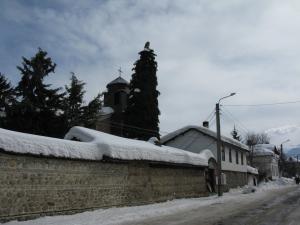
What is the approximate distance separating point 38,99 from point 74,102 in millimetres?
5013

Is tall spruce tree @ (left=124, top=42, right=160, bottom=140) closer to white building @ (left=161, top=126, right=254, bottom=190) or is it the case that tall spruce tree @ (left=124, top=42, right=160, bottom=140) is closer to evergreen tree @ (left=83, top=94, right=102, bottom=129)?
white building @ (left=161, top=126, right=254, bottom=190)

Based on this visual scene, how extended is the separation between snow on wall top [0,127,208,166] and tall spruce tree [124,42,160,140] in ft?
50.3

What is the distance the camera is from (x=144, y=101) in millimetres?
43688

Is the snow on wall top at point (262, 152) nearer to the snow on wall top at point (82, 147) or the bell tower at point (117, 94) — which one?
the bell tower at point (117, 94)

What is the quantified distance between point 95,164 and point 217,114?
1727cm

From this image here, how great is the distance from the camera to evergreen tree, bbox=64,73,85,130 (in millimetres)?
37125

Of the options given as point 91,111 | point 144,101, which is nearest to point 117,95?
point 144,101

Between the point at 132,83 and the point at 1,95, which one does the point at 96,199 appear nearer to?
the point at 1,95

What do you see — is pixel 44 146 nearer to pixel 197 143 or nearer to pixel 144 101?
pixel 144 101

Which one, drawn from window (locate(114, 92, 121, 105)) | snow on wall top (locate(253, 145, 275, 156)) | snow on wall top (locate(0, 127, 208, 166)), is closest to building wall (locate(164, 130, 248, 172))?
snow on wall top (locate(0, 127, 208, 166))

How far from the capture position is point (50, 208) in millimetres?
16453

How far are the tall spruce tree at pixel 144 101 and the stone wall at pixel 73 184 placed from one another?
653 inches

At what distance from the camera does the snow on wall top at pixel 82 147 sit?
14.9 m

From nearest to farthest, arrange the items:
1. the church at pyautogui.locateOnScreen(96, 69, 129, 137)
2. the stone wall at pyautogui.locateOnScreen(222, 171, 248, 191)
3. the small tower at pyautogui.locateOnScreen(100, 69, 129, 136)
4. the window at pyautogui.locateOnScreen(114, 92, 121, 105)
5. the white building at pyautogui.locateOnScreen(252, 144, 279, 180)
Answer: the stone wall at pyautogui.locateOnScreen(222, 171, 248, 191) → the church at pyautogui.locateOnScreen(96, 69, 129, 137) → the small tower at pyautogui.locateOnScreen(100, 69, 129, 136) → the window at pyautogui.locateOnScreen(114, 92, 121, 105) → the white building at pyautogui.locateOnScreen(252, 144, 279, 180)
